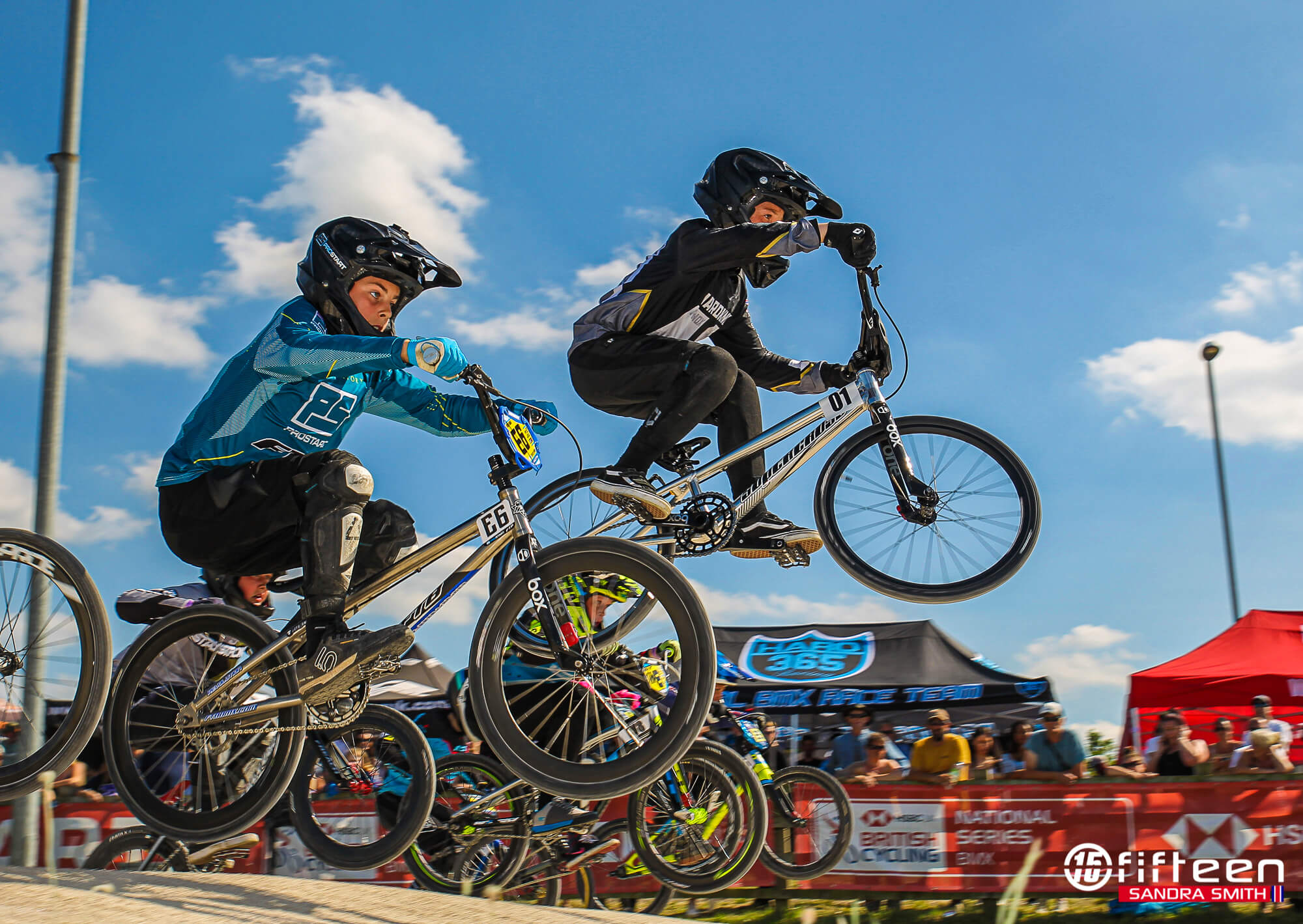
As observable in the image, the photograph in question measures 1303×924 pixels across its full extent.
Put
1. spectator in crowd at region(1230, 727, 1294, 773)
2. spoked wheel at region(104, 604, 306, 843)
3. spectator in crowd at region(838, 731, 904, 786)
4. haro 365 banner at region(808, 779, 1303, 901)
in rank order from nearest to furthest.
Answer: spoked wheel at region(104, 604, 306, 843), haro 365 banner at region(808, 779, 1303, 901), spectator in crowd at region(1230, 727, 1294, 773), spectator in crowd at region(838, 731, 904, 786)

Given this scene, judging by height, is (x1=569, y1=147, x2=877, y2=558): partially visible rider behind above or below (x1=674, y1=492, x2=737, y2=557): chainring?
above

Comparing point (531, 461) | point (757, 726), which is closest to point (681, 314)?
point (531, 461)

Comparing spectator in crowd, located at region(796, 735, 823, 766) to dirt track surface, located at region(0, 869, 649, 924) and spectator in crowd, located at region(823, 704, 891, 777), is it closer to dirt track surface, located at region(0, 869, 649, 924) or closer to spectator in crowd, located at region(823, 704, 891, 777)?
spectator in crowd, located at region(823, 704, 891, 777)

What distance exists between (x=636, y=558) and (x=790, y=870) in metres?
5.10

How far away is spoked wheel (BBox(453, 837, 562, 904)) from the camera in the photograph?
7461 mm

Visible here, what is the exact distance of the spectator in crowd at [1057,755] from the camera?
9.70 metres

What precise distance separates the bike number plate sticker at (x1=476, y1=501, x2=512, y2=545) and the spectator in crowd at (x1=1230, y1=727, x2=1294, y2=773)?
24.7 ft

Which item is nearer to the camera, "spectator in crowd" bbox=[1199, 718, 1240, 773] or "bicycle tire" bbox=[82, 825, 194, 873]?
"bicycle tire" bbox=[82, 825, 194, 873]

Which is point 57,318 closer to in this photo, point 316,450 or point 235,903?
point 316,450

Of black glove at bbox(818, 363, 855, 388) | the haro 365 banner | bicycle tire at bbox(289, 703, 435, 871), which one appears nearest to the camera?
bicycle tire at bbox(289, 703, 435, 871)

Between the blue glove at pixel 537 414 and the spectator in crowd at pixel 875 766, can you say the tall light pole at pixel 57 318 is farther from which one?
the spectator in crowd at pixel 875 766

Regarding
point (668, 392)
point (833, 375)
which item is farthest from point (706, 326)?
point (833, 375)

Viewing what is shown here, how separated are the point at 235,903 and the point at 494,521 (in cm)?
196

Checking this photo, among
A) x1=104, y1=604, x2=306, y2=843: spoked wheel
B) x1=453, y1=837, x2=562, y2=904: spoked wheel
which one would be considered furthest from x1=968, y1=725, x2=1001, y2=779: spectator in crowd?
x1=104, y1=604, x2=306, y2=843: spoked wheel
